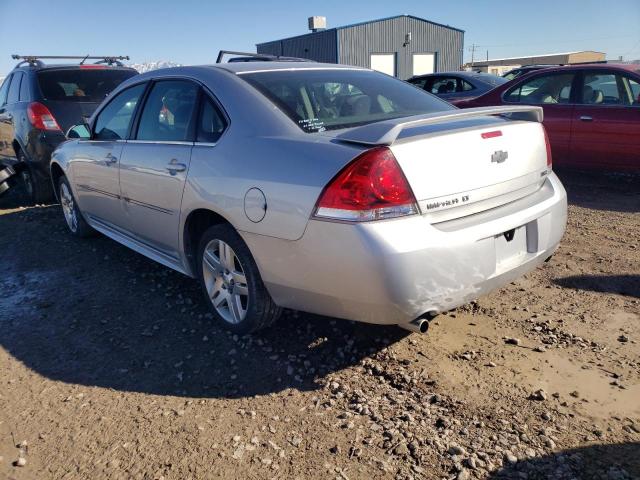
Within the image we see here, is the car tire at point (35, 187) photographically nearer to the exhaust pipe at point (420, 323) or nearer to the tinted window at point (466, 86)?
the exhaust pipe at point (420, 323)

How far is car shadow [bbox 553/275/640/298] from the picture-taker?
3.63m

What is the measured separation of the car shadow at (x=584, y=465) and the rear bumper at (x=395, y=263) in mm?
743

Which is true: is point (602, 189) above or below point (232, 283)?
below

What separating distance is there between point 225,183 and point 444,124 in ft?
4.00

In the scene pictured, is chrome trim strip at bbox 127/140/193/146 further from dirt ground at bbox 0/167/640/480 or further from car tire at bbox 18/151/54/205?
car tire at bbox 18/151/54/205

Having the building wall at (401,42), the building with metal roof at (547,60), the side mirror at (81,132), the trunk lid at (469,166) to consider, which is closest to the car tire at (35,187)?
the side mirror at (81,132)

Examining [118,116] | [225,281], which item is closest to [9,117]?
[118,116]

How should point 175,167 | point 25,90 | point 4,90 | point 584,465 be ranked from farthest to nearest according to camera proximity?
point 4,90
point 25,90
point 175,167
point 584,465

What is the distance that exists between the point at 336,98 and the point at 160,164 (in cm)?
124

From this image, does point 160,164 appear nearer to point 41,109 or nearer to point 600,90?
point 41,109

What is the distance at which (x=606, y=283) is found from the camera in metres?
3.75

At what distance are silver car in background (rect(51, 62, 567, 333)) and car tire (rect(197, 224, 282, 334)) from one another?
0.01 metres

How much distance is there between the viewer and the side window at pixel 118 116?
4.14m

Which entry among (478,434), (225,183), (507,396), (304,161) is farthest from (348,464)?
(225,183)
